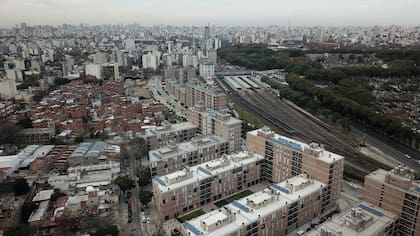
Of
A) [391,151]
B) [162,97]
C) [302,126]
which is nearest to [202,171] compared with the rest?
[302,126]

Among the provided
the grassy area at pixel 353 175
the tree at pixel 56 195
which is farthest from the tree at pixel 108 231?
the grassy area at pixel 353 175

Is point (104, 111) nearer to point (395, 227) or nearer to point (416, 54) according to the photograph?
point (395, 227)

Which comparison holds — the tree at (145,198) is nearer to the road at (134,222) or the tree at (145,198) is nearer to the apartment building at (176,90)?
the road at (134,222)

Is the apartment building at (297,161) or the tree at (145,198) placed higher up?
the apartment building at (297,161)

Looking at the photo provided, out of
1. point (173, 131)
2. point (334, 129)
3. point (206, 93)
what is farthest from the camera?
point (206, 93)

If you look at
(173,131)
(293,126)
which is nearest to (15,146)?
(173,131)

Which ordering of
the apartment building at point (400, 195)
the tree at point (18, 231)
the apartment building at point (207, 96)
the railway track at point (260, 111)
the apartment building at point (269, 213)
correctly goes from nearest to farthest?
1. the apartment building at point (269, 213)
2. the apartment building at point (400, 195)
3. the tree at point (18, 231)
4. the railway track at point (260, 111)
5. the apartment building at point (207, 96)

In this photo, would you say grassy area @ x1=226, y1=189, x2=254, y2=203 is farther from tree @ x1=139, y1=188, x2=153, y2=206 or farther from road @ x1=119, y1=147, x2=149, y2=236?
road @ x1=119, y1=147, x2=149, y2=236

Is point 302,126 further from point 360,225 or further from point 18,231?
point 18,231
